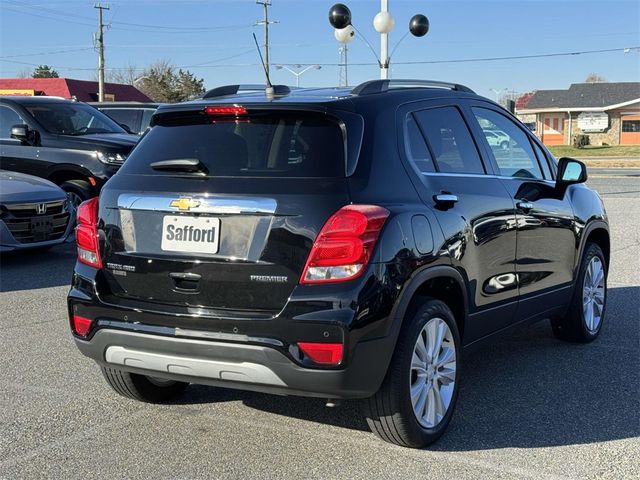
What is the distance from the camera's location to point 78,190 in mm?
A: 11367

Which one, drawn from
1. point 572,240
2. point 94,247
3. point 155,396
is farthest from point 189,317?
point 572,240

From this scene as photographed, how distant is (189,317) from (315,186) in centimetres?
84

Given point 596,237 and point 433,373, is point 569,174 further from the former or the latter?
point 433,373

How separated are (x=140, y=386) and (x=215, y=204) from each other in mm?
1435

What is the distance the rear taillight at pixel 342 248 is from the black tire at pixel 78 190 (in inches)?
327

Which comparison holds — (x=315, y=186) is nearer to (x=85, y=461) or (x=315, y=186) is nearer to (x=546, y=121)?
(x=85, y=461)

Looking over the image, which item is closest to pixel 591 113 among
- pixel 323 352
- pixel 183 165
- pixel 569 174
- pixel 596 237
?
pixel 596 237

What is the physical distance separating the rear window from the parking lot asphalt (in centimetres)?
137

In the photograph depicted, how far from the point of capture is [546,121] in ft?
241

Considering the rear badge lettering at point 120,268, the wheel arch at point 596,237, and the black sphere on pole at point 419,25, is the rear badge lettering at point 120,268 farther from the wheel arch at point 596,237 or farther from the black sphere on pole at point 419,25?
the black sphere on pole at point 419,25

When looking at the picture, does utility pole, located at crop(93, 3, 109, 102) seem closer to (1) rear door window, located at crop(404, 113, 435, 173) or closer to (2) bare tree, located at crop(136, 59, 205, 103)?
(2) bare tree, located at crop(136, 59, 205, 103)

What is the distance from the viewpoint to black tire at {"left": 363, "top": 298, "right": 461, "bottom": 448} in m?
3.85

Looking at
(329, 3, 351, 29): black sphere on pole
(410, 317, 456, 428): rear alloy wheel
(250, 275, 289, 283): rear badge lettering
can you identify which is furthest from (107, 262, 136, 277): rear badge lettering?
(329, 3, 351, 29): black sphere on pole

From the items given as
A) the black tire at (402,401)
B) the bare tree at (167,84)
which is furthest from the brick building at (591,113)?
the black tire at (402,401)
